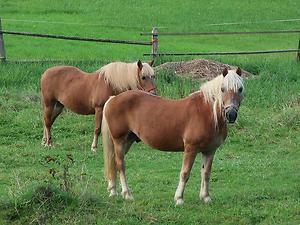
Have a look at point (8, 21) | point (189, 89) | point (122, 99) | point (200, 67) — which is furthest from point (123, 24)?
point (122, 99)

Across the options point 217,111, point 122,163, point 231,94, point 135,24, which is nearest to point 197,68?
point 122,163

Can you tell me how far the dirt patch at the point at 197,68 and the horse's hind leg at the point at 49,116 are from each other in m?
4.80

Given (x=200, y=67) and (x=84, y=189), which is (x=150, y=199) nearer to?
(x=84, y=189)

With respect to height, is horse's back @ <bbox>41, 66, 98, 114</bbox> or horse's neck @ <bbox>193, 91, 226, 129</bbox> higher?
horse's neck @ <bbox>193, 91, 226, 129</bbox>

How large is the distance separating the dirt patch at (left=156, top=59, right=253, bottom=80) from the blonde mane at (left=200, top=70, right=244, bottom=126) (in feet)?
29.1

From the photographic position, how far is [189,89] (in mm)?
14758

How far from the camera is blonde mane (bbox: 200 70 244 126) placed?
7402 mm

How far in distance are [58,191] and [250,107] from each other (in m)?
7.78

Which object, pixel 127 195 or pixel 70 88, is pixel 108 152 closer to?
pixel 127 195

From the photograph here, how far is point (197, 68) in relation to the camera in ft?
56.8

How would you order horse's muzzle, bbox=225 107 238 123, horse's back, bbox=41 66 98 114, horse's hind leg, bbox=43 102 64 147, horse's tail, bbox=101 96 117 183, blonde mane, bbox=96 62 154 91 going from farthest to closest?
horse's back, bbox=41 66 98 114, horse's hind leg, bbox=43 102 64 147, blonde mane, bbox=96 62 154 91, horse's tail, bbox=101 96 117 183, horse's muzzle, bbox=225 107 238 123

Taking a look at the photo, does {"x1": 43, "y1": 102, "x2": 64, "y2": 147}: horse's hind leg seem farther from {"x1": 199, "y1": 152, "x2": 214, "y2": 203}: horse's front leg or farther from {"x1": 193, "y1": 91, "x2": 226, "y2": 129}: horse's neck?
{"x1": 193, "y1": 91, "x2": 226, "y2": 129}: horse's neck

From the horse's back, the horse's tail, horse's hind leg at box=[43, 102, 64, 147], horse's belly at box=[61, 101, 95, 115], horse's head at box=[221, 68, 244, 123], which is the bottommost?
horse's hind leg at box=[43, 102, 64, 147]

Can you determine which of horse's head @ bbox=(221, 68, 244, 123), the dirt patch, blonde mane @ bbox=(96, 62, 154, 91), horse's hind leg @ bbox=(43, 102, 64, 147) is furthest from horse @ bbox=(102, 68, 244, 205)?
the dirt patch
